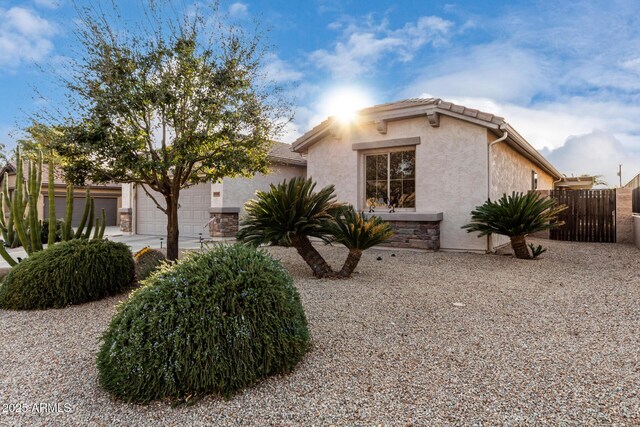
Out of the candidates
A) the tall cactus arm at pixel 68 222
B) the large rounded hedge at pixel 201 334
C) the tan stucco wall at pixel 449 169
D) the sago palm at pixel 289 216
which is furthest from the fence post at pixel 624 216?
the tall cactus arm at pixel 68 222

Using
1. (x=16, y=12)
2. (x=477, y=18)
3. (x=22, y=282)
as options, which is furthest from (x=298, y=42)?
(x=22, y=282)

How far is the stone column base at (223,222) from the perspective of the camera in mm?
13070

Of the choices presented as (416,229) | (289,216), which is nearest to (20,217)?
(289,216)

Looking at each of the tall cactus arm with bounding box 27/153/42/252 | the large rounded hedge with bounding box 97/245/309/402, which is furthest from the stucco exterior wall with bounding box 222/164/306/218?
the large rounded hedge with bounding box 97/245/309/402

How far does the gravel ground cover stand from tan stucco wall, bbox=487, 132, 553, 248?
4654 millimetres

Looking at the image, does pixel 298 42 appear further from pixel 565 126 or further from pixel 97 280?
pixel 565 126

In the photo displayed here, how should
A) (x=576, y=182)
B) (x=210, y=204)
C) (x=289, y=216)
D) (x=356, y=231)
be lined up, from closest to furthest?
1. (x=356, y=231)
2. (x=289, y=216)
3. (x=210, y=204)
4. (x=576, y=182)

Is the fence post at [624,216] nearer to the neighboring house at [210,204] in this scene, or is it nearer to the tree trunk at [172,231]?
the neighboring house at [210,204]

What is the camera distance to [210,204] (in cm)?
1380

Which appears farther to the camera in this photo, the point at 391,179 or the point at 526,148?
the point at 526,148

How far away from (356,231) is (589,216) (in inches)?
427

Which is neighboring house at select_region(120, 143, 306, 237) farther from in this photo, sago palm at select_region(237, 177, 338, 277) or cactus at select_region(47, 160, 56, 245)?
sago palm at select_region(237, 177, 338, 277)

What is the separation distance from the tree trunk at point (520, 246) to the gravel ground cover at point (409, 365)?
107 inches

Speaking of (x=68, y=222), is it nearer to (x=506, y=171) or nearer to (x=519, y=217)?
(x=519, y=217)
